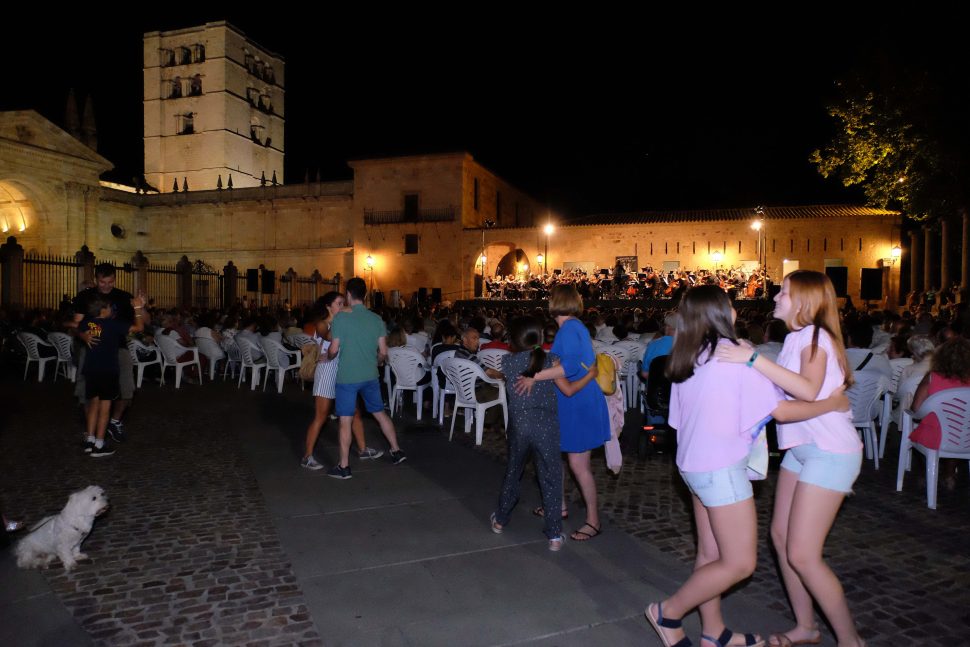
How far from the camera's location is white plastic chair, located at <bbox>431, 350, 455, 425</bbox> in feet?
24.7

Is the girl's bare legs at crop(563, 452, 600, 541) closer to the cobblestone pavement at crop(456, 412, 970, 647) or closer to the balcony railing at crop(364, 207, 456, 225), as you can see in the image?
the cobblestone pavement at crop(456, 412, 970, 647)

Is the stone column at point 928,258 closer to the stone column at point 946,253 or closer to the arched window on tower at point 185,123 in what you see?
the stone column at point 946,253

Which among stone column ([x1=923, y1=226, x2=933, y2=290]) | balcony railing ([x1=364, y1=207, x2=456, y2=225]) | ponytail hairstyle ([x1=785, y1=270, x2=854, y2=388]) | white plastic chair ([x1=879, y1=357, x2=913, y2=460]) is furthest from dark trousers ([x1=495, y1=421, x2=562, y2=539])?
balcony railing ([x1=364, y1=207, x2=456, y2=225])

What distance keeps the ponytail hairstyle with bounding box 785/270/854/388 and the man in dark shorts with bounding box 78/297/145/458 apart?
5.80m

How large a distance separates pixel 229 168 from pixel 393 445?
4965 cm

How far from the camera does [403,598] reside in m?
3.16

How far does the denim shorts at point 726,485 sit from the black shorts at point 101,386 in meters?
5.57

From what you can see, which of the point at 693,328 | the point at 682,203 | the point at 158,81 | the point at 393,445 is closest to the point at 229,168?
the point at 158,81

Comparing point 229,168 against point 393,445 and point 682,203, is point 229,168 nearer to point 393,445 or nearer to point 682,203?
point 682,203

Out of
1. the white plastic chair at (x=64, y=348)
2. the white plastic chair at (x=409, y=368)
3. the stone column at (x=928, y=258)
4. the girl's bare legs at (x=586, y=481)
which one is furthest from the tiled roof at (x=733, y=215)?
the girl's bare legs at (x=586, y=481)

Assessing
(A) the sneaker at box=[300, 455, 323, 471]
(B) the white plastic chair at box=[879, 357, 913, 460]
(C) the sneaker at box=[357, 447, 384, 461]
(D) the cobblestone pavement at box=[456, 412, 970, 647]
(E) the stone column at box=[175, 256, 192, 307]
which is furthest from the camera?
(E) the stone column at box=[175, 256, 192, 307]

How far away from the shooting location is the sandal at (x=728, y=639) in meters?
2.59

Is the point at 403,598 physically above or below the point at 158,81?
below

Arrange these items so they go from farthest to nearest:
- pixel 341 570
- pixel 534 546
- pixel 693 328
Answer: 1. pixel 534 546
2. pixel 341 570
3. pixel 693 328
